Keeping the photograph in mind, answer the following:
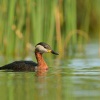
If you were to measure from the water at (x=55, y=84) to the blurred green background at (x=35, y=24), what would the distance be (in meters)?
1.86

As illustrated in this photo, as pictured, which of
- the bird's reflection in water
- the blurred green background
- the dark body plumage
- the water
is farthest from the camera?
the blurred green background

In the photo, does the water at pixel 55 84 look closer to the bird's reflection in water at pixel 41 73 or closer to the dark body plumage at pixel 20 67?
the bird's reflection in water at pixel 41 73

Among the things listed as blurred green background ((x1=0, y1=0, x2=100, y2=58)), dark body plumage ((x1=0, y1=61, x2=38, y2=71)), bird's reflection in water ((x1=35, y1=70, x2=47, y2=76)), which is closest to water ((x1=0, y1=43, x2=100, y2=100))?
bird's reflection in water ((x1=35, y1=70, x2=47, y2=76))

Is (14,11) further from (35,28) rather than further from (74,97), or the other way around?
(74,97)

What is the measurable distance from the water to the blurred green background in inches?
73.1

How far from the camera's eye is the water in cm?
A: 805

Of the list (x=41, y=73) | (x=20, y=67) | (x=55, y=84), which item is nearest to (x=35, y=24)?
(x=20, y=67)

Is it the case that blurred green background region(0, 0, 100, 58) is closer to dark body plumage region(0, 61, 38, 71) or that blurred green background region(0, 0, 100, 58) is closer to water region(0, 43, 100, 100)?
water region(0, 43, 100, 100)

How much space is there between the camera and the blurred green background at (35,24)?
46.6ft

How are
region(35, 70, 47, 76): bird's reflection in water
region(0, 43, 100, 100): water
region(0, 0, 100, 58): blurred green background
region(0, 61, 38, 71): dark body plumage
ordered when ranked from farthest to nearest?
1. region(0, 0, 100, 58): blurred green background
2. region(0, 61, 38, 71): dark body plumage
3. region(35, 70, 47, 76): bird's reflection in water
4. region(0, 43, 100, 100): water

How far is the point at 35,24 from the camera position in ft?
47.3

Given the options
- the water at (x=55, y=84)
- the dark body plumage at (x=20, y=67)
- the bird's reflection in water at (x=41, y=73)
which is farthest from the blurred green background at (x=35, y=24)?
the bird's reflection in water at (x=41, y=73)

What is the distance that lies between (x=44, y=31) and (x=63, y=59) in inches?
35.1

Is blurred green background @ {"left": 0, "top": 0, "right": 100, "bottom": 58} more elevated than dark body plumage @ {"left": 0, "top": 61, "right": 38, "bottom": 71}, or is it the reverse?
blurred green background @ {"left": 0, "top": 0, "right": 100, "bottom": 58}
